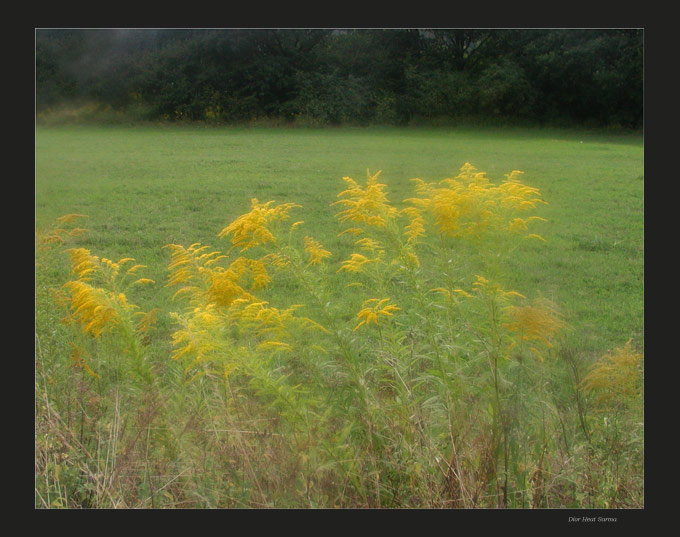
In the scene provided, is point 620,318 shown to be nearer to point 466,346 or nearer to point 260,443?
point 466,346

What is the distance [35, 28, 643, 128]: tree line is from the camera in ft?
11.1

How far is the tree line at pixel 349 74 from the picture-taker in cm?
338

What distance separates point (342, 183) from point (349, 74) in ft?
2.63

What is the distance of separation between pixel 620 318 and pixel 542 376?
0.86 m

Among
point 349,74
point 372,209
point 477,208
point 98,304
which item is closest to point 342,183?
point 349,74

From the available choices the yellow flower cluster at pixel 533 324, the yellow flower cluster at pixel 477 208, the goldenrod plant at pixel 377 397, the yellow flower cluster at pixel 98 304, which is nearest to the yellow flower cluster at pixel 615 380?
the goldenrod plant at pixel 377 397

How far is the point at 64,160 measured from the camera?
12.2 feet

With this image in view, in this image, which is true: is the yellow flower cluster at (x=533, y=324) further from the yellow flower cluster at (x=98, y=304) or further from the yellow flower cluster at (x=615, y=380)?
the yellow flower cluster at (x=98, y=304)

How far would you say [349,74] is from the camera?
3.74m

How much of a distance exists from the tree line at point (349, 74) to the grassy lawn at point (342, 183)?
135mm

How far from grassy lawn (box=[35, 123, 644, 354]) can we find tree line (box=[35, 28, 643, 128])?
14 centimetres

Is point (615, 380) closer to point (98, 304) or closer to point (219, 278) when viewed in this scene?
point (219, 278)

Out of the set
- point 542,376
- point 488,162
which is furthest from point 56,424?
point 488,162

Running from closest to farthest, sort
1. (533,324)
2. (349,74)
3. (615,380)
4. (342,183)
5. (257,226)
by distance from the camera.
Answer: (257,226) → (533,324) → (615,380) → (349,74) → (342,183)
